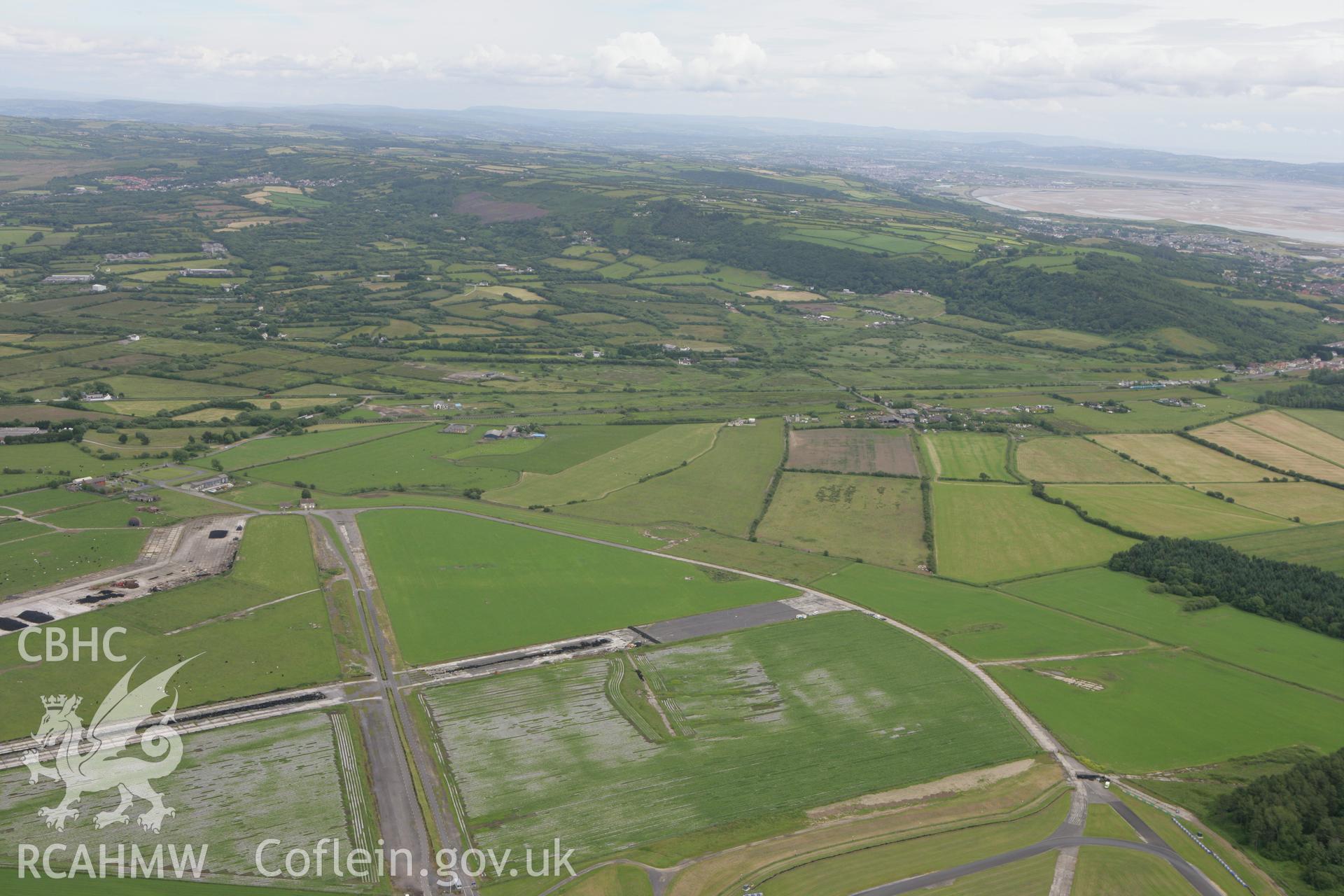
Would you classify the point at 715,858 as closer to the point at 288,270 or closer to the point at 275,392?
the point at 275,392

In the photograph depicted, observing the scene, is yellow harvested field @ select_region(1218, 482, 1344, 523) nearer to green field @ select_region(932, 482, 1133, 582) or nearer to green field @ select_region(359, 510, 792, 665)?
green field @ select_region(932, 482, 1133, 582)

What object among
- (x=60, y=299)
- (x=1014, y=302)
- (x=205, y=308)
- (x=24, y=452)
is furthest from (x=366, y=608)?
(x=1014, y=302)

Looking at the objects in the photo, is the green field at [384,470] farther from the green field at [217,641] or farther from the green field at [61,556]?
the green field at [217,641]

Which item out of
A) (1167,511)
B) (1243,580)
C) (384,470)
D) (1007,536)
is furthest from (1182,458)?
(384,470)

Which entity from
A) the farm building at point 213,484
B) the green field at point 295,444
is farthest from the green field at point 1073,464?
the farm building at point 213,484

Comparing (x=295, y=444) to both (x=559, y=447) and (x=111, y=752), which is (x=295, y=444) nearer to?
(x=559, y=447)
